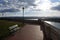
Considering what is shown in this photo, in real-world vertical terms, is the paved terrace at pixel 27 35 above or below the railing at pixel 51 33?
below

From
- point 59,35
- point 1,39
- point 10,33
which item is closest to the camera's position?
point 59,35

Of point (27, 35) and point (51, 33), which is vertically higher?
point (51, 33)

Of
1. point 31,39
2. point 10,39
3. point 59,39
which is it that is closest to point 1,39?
point 10,39

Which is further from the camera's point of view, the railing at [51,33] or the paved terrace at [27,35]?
the paved terrace at [27,35]

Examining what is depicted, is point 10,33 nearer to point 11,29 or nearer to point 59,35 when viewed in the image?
point 11,29

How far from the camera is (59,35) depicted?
3.45m

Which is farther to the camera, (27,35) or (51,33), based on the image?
(27,35)

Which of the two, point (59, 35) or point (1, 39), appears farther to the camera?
point (1, 39)

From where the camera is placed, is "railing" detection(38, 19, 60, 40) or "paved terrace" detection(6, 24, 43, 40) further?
"paved terrace" detection(6, 24, 43, 40)

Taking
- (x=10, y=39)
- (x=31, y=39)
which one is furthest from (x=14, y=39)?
(x=31, y=39)

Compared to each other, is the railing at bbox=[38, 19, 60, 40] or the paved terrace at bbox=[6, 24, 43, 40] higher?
the railing at bbox=[38, 19, 60, 40]

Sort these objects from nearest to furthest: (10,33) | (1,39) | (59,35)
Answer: (59,35) → (1,39) → (10,33)

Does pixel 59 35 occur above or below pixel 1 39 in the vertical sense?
above

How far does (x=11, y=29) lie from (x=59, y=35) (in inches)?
400
